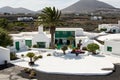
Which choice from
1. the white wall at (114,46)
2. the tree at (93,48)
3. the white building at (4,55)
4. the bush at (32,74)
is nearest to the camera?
the bush at (32,74)

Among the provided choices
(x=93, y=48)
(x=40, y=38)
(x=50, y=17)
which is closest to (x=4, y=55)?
(x=93, y=48)

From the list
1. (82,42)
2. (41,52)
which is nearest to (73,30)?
(82,42)

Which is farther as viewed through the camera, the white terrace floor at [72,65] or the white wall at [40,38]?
the white wall at [40,38]

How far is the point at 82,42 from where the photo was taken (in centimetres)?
4606

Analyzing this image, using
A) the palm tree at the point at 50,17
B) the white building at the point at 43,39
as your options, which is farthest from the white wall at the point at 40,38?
the palm tree at the point at 50,17

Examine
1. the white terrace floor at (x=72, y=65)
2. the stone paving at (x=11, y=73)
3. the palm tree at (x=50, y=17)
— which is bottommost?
the stone paving at (x=11, y=73)

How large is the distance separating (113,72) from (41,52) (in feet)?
59.6

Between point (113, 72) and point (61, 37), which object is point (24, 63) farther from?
point (61, 37)

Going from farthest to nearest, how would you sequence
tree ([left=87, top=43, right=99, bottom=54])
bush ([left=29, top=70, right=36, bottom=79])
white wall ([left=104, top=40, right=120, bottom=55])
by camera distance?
white wall ([left=104, top=40, right=120, bottom=55]), tree ([left=87, top=43, right=99, bottom=54]), bush ([left=29, top=70, right=36, bottom=79])

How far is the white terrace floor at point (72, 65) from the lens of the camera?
1007 inches

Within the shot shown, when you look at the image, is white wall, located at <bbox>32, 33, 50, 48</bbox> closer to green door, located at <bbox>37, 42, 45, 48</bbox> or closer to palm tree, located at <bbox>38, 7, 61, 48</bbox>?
green door, located at <bbox>37, 42, 45, 48</bbox>

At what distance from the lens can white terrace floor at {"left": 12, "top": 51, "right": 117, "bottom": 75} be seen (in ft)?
83.9

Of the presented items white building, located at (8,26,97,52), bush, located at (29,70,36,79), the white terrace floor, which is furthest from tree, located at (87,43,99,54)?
bush, located at (29,70,36,79)

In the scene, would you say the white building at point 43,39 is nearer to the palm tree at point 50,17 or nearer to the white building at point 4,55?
the palm tree at point 50,17
